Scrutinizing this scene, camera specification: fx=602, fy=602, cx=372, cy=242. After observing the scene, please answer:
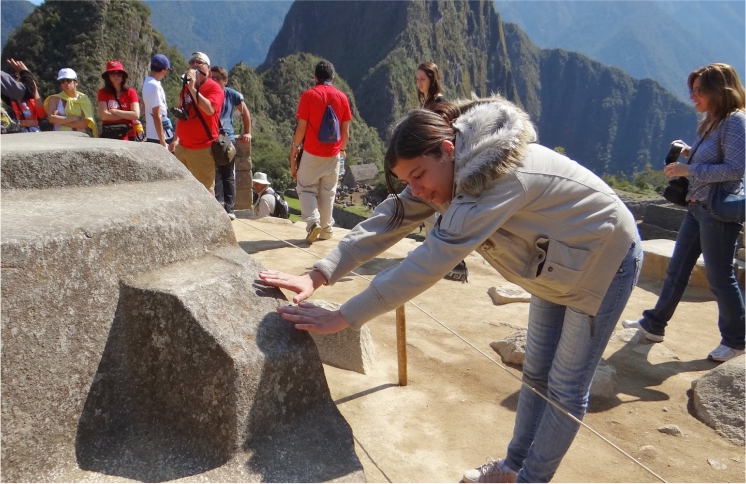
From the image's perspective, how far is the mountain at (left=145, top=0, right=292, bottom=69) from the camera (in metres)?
140

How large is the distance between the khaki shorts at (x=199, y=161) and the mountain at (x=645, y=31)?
153988 mm

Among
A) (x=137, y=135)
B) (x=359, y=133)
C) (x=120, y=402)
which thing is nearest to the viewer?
(x=120, y=402)

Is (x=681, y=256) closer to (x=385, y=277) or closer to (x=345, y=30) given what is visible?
(x=385, y=277)

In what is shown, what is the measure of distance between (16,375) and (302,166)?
172 inches

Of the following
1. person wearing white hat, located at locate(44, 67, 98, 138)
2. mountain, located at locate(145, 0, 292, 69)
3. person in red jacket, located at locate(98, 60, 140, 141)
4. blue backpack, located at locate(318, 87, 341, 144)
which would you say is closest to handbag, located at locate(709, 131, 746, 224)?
blue backpack, located at locate(318, 87, 341, 144)

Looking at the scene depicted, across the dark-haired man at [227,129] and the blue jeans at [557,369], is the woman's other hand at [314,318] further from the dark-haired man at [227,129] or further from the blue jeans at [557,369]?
the dark-haired man at [227,129]

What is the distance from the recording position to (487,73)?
404 feet

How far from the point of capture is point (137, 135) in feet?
19.1

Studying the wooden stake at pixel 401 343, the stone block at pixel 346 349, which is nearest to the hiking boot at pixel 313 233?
the stone block at pixel 346 349

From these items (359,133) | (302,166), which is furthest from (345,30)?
(302,166)

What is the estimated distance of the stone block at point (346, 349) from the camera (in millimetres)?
3462

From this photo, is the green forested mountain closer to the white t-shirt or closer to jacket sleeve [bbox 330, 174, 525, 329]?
the white t-shirt

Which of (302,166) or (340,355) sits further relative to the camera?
(302,166)

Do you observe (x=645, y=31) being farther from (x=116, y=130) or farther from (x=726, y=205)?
(x=726, y=205)
